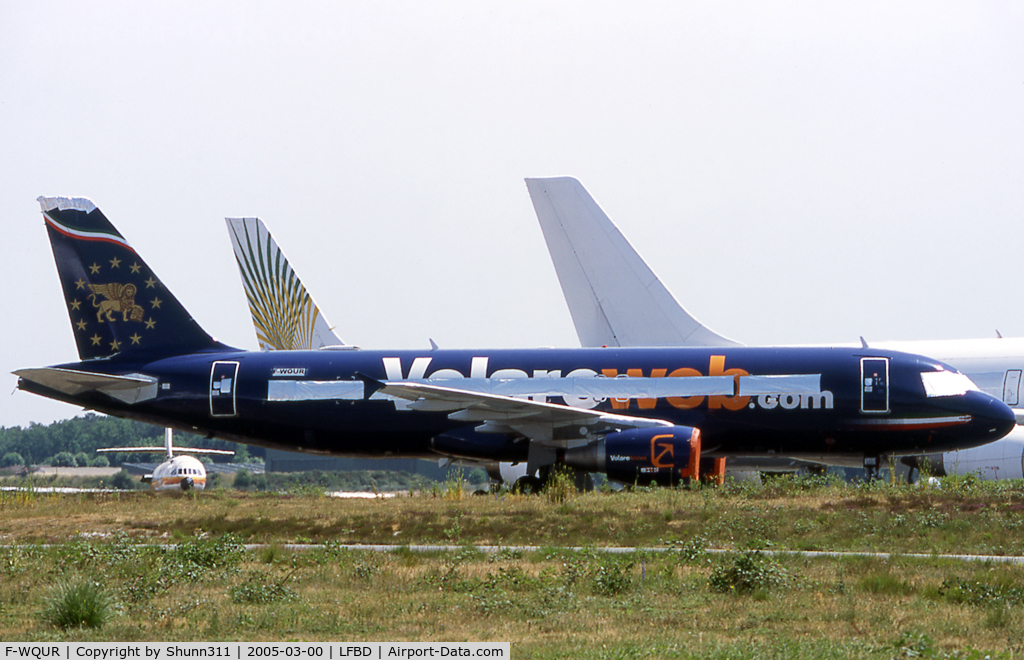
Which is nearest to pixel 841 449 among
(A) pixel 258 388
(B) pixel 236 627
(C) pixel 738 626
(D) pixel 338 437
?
(D) pixel 338 437

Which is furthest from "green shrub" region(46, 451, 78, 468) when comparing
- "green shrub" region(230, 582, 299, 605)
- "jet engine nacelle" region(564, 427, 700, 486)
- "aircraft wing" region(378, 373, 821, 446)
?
"green shrub" region(230, 582, 299, 605)

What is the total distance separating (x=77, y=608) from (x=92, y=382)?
18534 millimetres

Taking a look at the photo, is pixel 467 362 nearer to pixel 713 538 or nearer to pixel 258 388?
pixel 258 388

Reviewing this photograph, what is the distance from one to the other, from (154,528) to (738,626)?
1227cm

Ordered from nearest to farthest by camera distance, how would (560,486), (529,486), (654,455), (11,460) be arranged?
(560,486) → (654,455) → (529,486) → (11,460)

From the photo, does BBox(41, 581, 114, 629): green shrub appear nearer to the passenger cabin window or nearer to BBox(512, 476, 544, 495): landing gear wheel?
BBox(512, 476, 544, 495): landing gear wheel

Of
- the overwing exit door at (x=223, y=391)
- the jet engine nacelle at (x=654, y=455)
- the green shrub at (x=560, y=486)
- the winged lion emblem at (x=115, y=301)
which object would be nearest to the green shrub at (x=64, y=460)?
the winged lion emblem at (x=115, y=301)

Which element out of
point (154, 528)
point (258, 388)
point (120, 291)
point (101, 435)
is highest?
point (120, 291)

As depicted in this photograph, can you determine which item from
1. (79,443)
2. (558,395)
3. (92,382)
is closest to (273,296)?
(92,382)

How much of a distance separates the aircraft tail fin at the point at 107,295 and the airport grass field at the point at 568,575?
306 inches

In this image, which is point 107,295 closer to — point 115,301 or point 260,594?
point 115,301

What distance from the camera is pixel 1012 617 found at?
424 inches

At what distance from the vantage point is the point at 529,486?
25281 millimetres

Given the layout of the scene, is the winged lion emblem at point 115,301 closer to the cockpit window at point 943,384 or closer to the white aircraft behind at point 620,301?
the white aircraft behind at point 620,301
